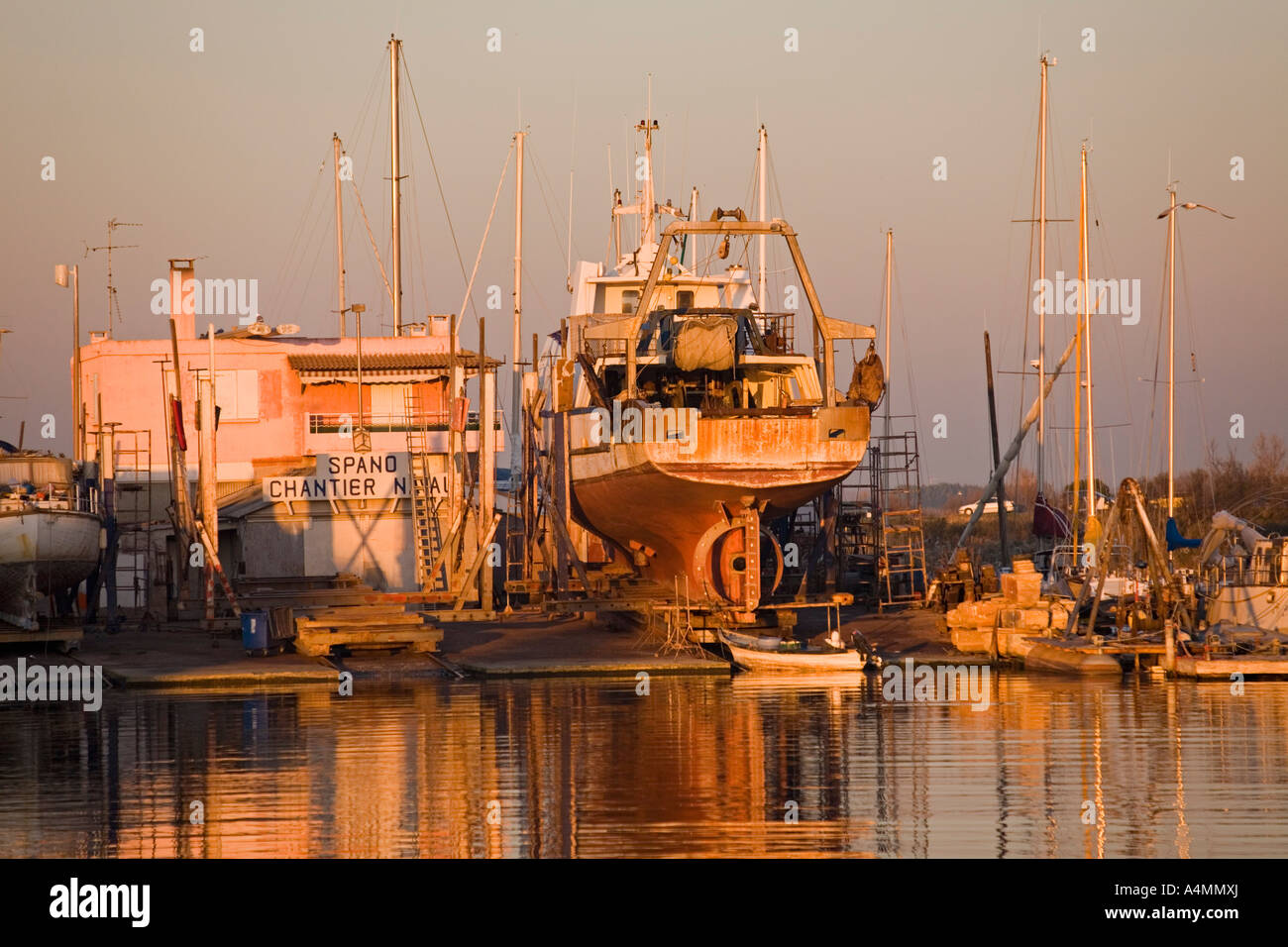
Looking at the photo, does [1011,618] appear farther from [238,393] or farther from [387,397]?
[238,393]

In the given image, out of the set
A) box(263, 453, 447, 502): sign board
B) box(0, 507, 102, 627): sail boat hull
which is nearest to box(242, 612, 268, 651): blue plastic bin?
box(0, 507, 102, 627): sail boat hull

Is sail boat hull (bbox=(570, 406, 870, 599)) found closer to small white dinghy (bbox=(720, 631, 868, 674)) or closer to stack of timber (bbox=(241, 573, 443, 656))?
small white dinghy (bbox=(720, 631, 868, 674))

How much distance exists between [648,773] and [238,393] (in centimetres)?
3001

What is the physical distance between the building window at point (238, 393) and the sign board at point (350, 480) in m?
5.10

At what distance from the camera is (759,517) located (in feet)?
101

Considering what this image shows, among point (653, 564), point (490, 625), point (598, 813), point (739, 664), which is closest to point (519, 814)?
point (598, 813)

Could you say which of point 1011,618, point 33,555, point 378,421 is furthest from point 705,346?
point 378,421

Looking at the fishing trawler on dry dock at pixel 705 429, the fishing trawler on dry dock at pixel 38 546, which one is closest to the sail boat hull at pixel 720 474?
the fishing trawler on dry dock at pixel 705 429

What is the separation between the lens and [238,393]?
143 feet

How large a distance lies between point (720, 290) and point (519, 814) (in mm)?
27201

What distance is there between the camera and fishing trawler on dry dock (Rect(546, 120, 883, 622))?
2903cm

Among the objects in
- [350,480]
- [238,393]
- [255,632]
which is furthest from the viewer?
[238,393]

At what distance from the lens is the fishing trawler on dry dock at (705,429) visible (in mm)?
29031
